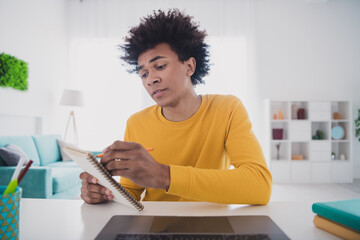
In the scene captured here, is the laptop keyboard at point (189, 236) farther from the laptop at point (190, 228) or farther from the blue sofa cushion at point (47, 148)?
the blue sofa cushion at point (47, 148)

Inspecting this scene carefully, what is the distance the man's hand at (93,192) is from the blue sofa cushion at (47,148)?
3.03 m

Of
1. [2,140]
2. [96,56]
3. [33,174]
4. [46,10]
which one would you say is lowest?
[33,174]

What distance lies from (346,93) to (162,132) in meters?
4.87

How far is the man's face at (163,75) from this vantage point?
1.08m

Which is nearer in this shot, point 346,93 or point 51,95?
point 51,95

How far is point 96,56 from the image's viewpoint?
4.80 m

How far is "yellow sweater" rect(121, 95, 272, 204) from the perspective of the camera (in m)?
0.79

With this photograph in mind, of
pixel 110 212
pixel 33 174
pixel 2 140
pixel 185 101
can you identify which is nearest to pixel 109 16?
pixel 2 140

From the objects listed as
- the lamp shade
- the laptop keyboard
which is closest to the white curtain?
the lamp shade

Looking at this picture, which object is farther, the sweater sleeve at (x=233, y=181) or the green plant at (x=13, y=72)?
the green plant at (x=13, y=72)

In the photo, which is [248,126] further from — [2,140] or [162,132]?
[2,140]

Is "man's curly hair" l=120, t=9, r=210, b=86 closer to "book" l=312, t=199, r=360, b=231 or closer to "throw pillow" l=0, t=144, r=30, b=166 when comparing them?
"book" l=312, t=199, r=360, b=231

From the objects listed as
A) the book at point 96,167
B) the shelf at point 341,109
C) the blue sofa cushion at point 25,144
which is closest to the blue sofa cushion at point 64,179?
the blue sofa cushion at point 25,144

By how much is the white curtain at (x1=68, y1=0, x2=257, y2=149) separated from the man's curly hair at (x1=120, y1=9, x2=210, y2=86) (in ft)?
11.0
